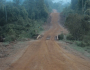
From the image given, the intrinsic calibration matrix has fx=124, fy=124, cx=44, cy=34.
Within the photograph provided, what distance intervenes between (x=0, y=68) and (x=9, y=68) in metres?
0.48

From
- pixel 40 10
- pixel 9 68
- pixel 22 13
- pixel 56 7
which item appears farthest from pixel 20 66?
pixel 56 7

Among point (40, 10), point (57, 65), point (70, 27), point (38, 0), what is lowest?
point (57, 65)

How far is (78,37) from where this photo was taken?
20125 mm

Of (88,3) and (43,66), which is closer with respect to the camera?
(43,66)

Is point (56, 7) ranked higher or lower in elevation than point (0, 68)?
higher

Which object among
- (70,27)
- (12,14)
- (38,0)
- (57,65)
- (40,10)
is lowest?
(57,65)

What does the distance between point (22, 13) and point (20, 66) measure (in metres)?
31.5

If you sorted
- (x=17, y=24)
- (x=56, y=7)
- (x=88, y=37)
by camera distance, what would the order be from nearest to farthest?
(x=88, y=37), (x=17, y=24), (x=56, y=7)

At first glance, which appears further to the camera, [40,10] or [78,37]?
[40,10]

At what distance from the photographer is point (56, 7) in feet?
308

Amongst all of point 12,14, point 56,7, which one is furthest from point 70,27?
point 56,7

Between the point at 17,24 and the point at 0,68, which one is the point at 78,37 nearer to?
the point at 0,68

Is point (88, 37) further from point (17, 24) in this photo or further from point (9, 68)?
point (17, 24)

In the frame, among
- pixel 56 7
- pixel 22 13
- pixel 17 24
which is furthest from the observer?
pixel 56 7
